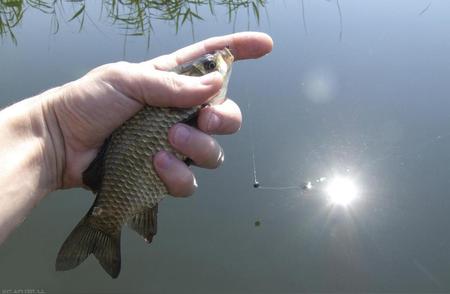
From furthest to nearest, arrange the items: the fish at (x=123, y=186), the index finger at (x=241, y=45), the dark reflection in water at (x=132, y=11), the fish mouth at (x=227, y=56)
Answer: the dark reflection in water at (x=132, y=11) < the index finger at (x=241, y=45) < the fish mouth at (x=227, y=56) < the fish at (x=123, y=186)

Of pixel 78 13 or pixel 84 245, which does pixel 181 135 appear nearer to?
pixel 84 245

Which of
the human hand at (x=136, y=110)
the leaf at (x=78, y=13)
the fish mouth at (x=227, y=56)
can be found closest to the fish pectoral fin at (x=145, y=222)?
the human hand at (x=136, y=110)

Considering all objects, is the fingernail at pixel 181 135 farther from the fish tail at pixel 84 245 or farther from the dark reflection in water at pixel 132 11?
the dark reflection in water at pixel 132 11

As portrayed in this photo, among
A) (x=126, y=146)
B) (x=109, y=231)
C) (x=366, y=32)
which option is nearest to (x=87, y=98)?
(x=126, y=146)

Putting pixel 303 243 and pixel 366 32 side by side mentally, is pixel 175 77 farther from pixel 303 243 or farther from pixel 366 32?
pixel 366 32

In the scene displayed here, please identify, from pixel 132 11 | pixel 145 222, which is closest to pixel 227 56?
pixel 145 222
